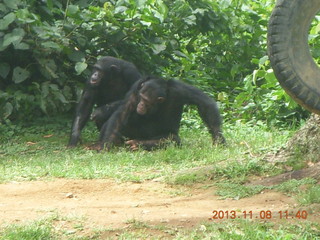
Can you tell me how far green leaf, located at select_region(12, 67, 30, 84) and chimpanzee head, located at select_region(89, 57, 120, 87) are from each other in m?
0.89

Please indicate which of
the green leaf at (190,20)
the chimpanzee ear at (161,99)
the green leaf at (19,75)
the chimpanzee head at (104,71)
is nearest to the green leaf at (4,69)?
the green leaf at (19,75)

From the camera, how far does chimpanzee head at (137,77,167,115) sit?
8.43 metres

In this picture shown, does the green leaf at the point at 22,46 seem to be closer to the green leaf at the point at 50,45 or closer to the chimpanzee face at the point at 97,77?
the green leaf at the point at 50,45

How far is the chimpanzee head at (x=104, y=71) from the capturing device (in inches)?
361

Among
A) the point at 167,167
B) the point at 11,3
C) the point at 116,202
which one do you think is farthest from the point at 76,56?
the point at 116,202

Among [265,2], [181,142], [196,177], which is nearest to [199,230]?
[196,177]

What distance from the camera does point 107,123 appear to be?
8.76 metres

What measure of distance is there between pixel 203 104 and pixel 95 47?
2.33 metres

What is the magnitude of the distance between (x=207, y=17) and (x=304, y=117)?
7.71ft

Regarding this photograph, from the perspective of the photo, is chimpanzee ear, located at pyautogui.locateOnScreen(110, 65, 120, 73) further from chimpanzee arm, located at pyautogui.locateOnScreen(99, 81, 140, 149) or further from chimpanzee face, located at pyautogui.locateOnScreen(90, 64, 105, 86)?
chimpanzee arm, located at pyautogui.locateOnScreen(99, 81, 140, 149)

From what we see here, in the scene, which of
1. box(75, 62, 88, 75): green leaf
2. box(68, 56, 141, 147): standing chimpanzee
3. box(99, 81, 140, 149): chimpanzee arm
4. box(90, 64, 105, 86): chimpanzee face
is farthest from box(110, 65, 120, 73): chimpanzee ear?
box(99, 81, 140, 149): chimpanzee arm

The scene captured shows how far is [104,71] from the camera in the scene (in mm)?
9156

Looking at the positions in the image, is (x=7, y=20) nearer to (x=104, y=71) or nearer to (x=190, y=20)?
(x=104, y=71)

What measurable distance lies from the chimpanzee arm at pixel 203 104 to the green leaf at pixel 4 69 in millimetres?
2395
